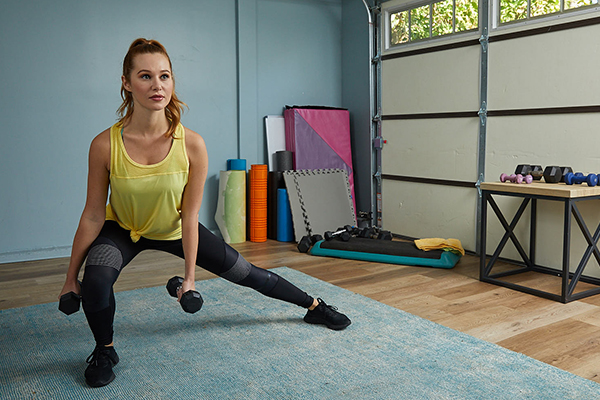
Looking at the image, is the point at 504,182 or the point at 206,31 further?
the point at 206,31

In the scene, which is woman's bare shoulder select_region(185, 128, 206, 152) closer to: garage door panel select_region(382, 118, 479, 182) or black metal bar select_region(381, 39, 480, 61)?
garage door panel select_region(382, 118, 479, 182)

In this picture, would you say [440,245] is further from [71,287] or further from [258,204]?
[71,287]

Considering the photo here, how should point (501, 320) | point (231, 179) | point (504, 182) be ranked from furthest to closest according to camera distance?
A: point (231, 179) < point (504, 182) < point (501, 320)

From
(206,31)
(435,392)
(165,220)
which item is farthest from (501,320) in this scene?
(206,31)

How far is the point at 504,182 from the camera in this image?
3.69 metres

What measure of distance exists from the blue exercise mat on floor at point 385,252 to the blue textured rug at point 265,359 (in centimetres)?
110

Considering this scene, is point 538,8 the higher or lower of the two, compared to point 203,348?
higher

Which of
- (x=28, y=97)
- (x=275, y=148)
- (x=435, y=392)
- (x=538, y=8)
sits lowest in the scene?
(x=435, y=392)

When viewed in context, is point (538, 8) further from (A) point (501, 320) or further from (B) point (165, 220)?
(B) point (165, 220)

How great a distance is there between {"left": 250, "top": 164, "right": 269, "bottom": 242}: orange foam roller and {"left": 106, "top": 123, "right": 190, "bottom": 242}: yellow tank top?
9.43ft

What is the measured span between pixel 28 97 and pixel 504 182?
3.65m

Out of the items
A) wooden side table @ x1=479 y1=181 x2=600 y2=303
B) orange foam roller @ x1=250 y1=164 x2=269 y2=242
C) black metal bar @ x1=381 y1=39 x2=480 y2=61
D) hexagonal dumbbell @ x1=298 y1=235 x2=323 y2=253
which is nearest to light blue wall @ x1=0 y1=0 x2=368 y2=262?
orange foam roller @ x1=250 y1=164 x2=269 y2=242

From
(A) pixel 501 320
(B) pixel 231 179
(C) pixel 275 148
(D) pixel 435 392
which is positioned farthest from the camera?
(C) pixel 275 148

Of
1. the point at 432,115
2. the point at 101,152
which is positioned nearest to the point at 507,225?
the point at 432,115
